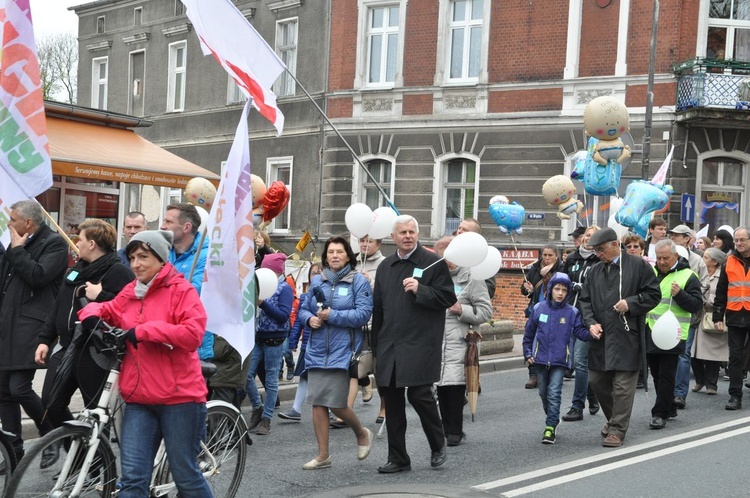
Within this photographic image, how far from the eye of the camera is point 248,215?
6.42 meters

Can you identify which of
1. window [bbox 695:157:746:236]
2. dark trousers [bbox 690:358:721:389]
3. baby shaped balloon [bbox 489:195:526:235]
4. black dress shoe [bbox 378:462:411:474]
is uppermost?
window [bbox 695:157:746:236]

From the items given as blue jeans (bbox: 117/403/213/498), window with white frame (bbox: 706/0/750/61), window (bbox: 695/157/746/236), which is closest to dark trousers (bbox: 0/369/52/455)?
blue jeans (bbox: 117/403/213/498)

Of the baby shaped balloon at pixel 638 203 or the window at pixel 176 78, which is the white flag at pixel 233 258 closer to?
the baby shaped balloon at pixel 638 203

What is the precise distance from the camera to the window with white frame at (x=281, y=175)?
2798 centimetres

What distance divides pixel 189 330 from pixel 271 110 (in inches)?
79.5

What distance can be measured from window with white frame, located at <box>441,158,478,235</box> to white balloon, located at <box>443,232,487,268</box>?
52.8 feet

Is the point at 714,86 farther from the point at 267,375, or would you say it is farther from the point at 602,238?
the point at 267,375

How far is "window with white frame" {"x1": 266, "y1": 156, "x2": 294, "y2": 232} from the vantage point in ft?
91.8

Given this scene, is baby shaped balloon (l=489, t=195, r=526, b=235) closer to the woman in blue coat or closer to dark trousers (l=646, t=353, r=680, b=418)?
dark trousers (l=646, t=353, r=680, b=418)

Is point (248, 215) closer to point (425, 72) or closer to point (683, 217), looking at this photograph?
point (683, 217)

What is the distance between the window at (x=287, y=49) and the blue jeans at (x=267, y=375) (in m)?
19.3

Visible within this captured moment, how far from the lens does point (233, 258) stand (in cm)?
632

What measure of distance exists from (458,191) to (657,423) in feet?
50.5

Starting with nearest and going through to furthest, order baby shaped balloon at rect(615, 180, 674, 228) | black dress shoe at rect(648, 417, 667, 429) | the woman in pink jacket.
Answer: the woman in pink jacket < black dress shoe at rect(648, 417, 667, 429) < baby shaped balloon at rect(615, 180, 674, 228)
